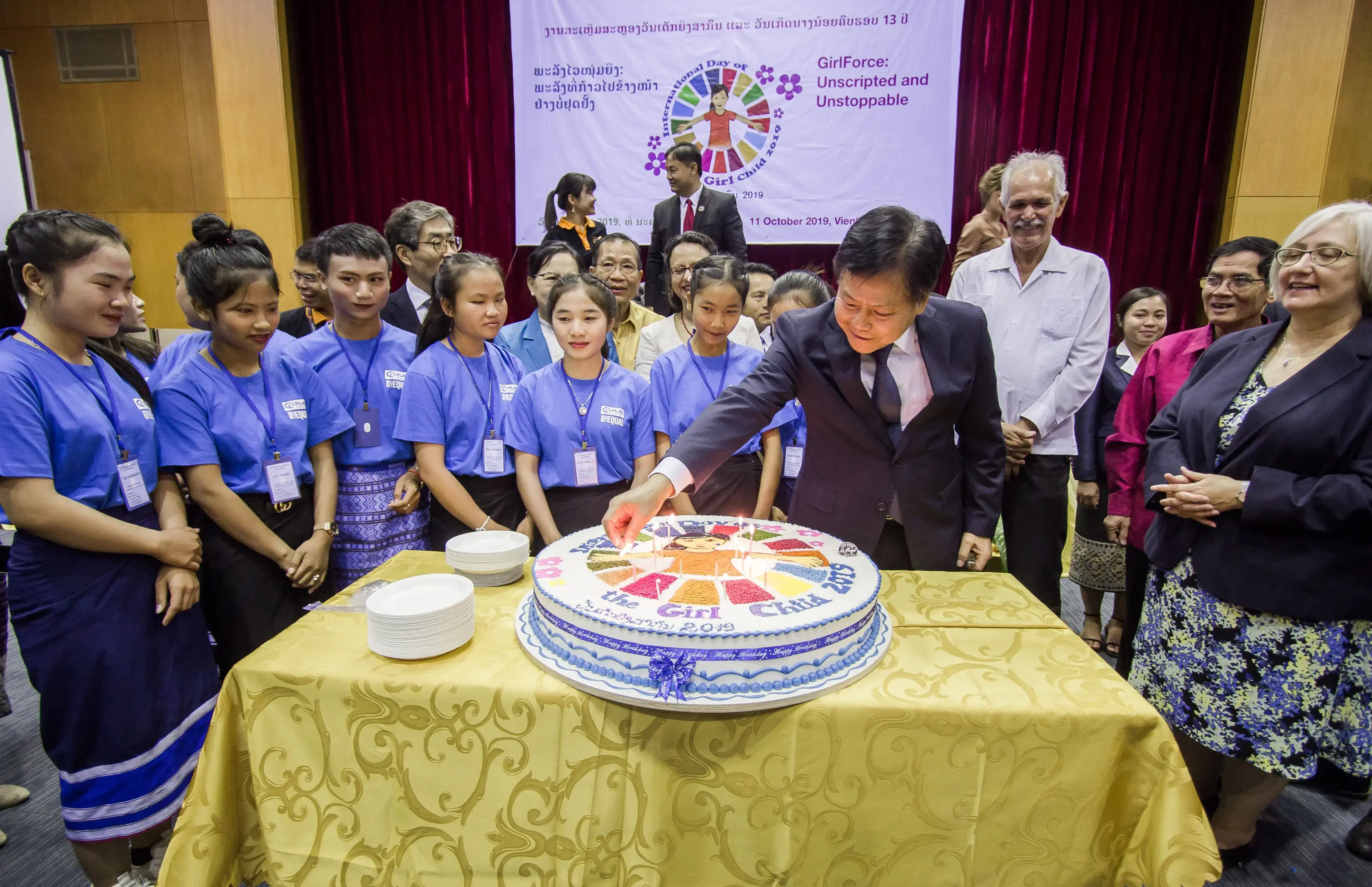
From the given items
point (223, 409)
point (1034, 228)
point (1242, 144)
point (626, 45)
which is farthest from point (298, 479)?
point (1242, 144)

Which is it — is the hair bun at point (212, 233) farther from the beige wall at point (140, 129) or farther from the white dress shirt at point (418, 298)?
the beige wall at point (140, 129)

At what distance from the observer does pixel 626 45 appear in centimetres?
496

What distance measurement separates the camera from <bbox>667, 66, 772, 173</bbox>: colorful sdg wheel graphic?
4895 millimetres

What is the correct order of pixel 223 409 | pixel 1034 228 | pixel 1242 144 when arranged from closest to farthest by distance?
pixel 223 409 → pixel 1034 228 → pixel 1242 144

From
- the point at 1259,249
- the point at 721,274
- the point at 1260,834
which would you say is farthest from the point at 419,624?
the point at 1259,249

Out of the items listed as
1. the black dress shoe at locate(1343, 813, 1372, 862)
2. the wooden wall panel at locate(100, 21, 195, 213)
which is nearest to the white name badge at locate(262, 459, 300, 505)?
the black dress shoe at locate(1343, 813, 1372, 862)

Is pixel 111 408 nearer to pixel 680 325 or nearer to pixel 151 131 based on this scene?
pixel 680 325

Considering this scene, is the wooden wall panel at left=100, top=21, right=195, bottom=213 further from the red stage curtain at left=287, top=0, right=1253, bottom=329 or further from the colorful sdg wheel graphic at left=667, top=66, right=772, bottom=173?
the colorful sdg wheel graphic at left=667, top=66, right=772, bottom=173

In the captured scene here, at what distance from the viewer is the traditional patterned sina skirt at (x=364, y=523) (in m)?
2.05

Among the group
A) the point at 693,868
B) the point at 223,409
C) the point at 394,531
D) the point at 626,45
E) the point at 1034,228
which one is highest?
the point at 626,45

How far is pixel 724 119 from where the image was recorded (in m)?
4.95

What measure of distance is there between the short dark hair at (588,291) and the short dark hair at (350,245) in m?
0.54

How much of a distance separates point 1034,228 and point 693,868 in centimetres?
216

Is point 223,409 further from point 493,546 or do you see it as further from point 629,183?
point 629,183
